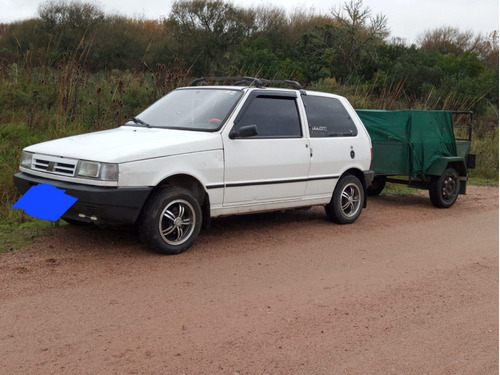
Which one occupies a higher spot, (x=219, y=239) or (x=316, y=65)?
(x=316, y=65)

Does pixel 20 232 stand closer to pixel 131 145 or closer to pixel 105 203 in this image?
pixel 105 203

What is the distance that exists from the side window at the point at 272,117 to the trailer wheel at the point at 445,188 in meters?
3.86

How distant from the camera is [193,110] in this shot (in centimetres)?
736

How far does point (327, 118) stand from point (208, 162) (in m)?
2.35

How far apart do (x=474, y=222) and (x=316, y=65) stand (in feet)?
50.8

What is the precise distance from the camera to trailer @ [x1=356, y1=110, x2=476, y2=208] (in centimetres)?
1052

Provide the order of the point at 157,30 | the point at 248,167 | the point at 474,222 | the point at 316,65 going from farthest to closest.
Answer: the point at 157,30 < the point at 316,65 < the point at 474,222 < the point at 248,167

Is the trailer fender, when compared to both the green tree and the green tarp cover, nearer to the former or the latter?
the green tarp cover

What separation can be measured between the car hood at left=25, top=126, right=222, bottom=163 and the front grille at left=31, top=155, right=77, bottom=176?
0.05m

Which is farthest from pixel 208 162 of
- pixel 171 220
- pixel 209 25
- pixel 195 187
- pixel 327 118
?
pixel 209 25

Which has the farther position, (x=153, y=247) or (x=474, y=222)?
(x=474, y=222)

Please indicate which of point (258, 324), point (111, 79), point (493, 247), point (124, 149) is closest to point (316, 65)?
point (111, 79)

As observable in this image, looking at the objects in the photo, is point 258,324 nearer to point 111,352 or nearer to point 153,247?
point 111,352

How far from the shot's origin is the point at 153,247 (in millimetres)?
6328
